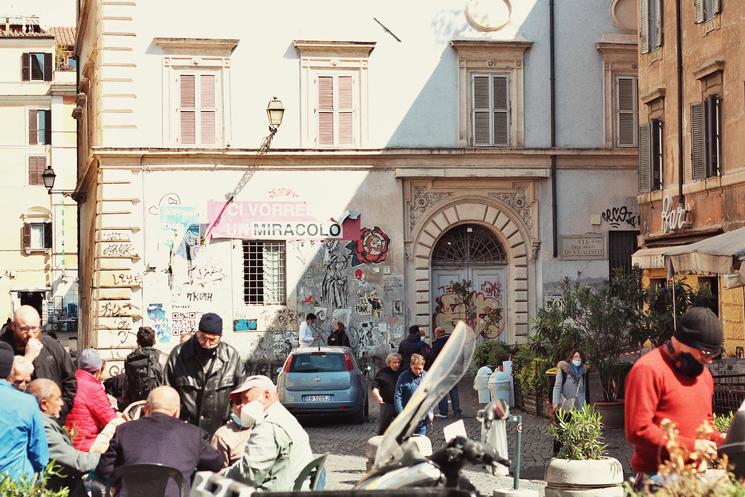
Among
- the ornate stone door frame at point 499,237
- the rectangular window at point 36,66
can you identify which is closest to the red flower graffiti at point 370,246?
the ornate stone door frame at point 499,237

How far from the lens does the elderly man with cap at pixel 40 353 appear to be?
11.6 m

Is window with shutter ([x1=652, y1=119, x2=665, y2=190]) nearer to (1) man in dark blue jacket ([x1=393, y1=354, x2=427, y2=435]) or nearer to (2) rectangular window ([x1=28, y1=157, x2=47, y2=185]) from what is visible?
(1) man in dark blue jacket ([x1=393, y1=354, x2=427, y2=435])

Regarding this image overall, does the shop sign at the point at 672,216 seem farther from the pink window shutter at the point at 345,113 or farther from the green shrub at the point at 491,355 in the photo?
the pink window shutter at the point at 345,113

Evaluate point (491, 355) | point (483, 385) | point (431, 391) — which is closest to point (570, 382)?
point (483, 385)

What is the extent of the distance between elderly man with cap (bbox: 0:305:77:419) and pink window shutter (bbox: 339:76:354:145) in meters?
21.1

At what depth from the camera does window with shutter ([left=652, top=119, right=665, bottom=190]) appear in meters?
27.7

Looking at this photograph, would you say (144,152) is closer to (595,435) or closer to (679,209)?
(679,209)

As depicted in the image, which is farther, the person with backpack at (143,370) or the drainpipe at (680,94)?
the drainpipe at (680,94)

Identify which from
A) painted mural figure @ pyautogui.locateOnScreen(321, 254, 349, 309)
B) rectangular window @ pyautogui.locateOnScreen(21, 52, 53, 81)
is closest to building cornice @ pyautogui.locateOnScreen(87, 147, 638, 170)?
painted mural figure @ pyautogui.locateOnScreen(321, 254, 349, 309)

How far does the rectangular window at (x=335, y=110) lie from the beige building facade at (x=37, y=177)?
37515mm

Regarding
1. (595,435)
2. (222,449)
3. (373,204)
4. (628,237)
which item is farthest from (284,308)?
(222,449)

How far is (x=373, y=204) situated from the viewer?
3272 cm

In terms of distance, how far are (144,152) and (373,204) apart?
540 centimetres

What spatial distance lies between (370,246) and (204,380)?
21227 millimetres
